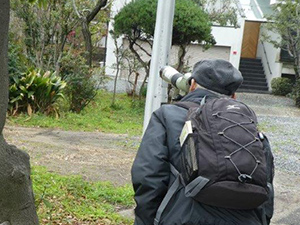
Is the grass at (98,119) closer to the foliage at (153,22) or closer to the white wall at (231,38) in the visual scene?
the foliage at (153,22)

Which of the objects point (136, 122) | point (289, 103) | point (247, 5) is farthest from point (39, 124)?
point (247, 5)

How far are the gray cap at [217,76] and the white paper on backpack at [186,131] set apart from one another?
1.08ft

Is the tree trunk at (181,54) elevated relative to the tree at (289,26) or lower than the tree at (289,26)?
lower

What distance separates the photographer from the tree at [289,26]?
21.1m

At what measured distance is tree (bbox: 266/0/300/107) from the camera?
69.3 feet

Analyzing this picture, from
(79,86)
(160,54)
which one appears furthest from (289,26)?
(160,54)

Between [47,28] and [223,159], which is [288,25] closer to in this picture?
[47,28]

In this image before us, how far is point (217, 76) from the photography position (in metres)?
2.66

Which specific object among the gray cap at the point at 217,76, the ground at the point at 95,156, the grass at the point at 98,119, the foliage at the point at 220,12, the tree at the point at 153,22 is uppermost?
the foliage at the point at 220,12

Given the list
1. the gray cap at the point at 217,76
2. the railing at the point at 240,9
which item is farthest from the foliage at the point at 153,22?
the gray cap at the point at 217,76

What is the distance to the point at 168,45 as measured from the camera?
236 inches

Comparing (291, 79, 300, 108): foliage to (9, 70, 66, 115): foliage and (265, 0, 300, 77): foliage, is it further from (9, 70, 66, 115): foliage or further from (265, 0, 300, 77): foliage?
(9, 70, 66, 115): foliage

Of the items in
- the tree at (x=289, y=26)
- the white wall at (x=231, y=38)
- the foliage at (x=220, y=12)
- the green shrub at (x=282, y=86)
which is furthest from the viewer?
the white wall at (x=231, y=38)

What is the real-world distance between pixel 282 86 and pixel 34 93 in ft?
48.8
